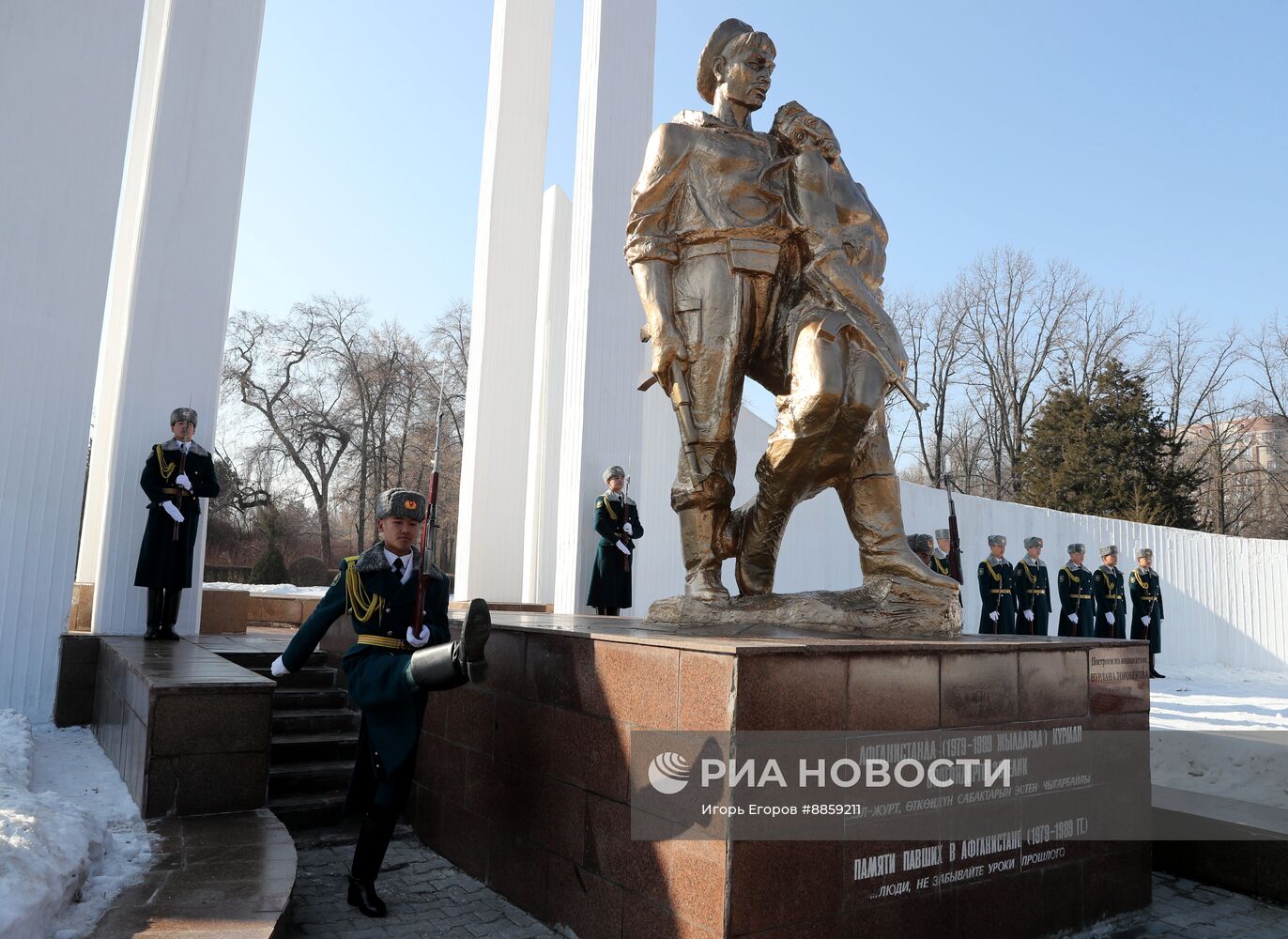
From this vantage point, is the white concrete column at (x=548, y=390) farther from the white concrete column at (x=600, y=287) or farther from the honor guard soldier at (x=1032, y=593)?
the honor guard soldier at (x=1032, y=593)

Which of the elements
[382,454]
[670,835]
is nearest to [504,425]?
[670,835]

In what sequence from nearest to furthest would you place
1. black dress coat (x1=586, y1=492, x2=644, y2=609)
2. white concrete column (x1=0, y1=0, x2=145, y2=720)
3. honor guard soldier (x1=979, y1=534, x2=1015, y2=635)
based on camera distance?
1. white concrete column (x1=0, y1=0, x2=145, y2=720)
2. black dress coat (x1=586, y1=492, x2=644, y2=609)
3. honor guard soldier (x1=979, y1=534, x2=1015, y2=635)

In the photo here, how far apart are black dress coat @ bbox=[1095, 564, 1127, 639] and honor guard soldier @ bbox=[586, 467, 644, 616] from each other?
798cm

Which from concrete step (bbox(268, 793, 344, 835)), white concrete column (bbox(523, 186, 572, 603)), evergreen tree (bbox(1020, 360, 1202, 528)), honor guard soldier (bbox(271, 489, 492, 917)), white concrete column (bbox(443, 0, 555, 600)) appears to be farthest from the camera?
evergreen tree (bbox(1020, 360, 1202, 528))

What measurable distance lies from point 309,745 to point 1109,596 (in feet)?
40.9

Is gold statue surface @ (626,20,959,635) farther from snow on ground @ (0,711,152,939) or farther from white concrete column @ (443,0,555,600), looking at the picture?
white concrete column @ (443,0,555,600)

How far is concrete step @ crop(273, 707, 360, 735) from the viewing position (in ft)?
18.5

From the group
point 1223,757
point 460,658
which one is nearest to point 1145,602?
point 1223,757

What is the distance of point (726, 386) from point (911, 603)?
1.23m

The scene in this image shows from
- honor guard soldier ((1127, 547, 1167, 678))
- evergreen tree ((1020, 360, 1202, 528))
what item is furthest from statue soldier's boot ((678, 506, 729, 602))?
evergreen tree ((1020, 360, 1202, 528))

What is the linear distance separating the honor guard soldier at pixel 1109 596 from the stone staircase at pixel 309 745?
11.9m

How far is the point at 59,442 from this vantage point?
6727 mm

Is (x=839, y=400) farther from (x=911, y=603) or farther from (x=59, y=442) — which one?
(x=59, y=442)

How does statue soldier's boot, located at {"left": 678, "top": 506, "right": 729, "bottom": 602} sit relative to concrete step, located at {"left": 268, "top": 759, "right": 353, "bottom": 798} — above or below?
above
